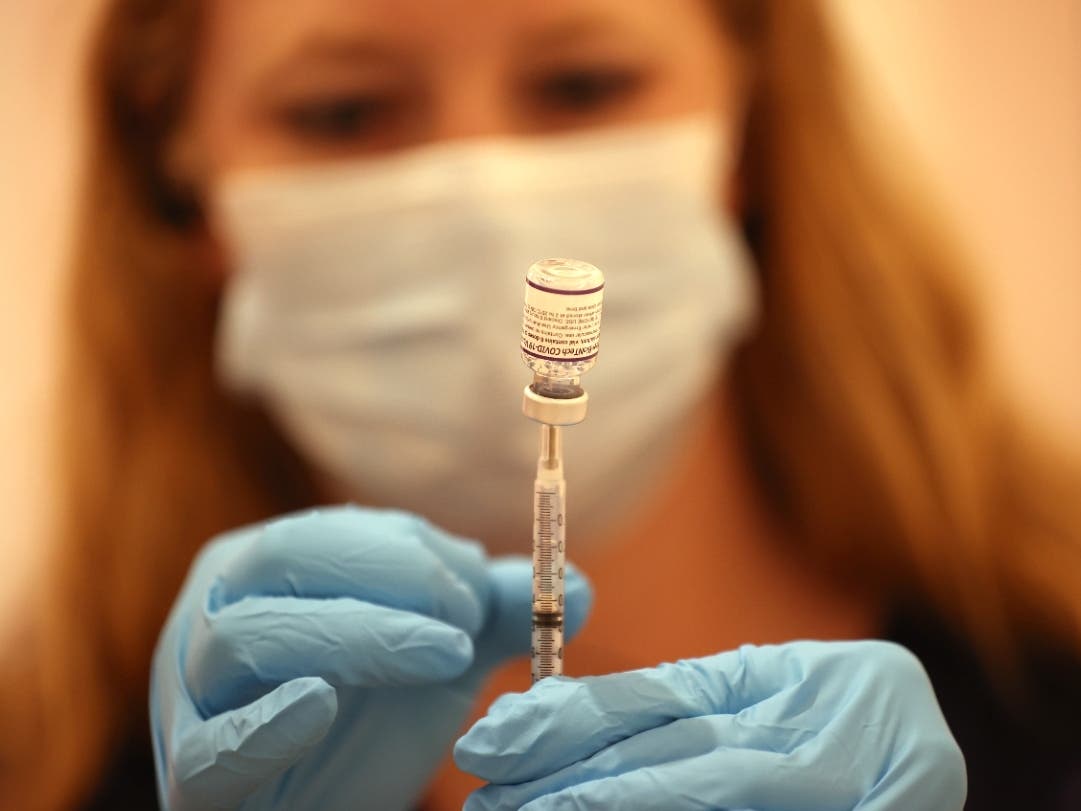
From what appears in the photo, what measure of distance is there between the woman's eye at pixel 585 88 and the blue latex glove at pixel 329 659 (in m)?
0.63

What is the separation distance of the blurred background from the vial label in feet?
3.21

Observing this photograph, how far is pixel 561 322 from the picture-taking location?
0.67m

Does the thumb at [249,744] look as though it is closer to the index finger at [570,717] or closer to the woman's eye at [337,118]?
the index finger at [570,717]

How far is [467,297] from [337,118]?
0.96ft

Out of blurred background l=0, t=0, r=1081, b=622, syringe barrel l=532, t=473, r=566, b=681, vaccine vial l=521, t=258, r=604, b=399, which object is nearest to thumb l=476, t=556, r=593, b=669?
syringe barrel l=532, t=473, r=566, b=681

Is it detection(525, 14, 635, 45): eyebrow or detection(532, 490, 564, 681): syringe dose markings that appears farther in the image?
detection(525, 14, 635, 45): eyebrow

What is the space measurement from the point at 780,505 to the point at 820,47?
645 millimetres

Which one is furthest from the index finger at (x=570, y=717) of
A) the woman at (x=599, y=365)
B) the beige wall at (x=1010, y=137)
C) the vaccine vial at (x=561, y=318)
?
the beige wall at (x=1010, y=137)

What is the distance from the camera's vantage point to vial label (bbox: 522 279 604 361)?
0.66 meters

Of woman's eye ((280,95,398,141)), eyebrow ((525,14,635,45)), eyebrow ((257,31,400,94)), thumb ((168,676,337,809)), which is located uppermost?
eyebrow ((525,14,635,45))

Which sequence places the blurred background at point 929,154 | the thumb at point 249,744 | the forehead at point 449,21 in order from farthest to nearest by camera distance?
the blurred background at point 929,154 < the forehead at point 449,21 < the thumb at point 249,744

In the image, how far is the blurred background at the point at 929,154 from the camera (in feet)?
4.80

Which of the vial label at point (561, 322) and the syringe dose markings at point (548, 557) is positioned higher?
the vial label at point (561, 322)

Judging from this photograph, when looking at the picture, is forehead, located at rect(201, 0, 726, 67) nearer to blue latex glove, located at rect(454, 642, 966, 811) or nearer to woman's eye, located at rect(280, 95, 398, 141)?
woman's eye, located at rect(280, 95, 398, 141)
